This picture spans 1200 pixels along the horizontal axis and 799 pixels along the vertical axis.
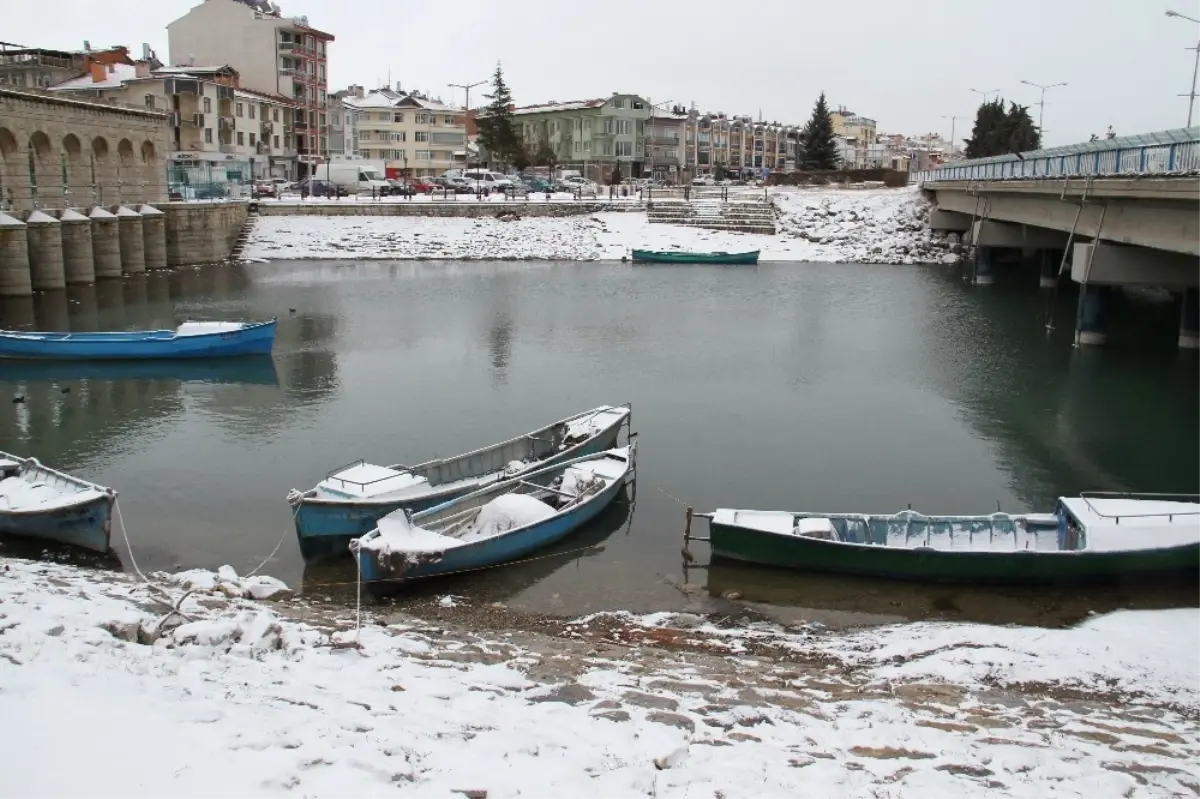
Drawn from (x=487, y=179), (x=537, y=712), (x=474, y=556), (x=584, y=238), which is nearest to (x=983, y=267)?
(x=584, y=238)

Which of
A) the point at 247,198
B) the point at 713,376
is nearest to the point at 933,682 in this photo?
the point at 713,376

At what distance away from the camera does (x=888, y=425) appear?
29.5 m

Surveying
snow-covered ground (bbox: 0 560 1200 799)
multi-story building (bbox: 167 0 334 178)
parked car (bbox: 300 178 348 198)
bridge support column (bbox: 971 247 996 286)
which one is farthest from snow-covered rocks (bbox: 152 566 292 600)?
multi-story building (bbox: 167 0 334 178)

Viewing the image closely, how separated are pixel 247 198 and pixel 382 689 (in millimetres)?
77238

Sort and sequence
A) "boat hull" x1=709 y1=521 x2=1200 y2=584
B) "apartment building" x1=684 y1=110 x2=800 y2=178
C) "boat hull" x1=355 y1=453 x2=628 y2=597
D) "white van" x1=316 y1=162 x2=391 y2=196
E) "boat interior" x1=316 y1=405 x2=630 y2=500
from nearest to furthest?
"boat hull" x1=355 y1=453 x2=628 y2=597 → "boat hull" x1=709 y1=521 x2=1200 y2=584 → "boat interior" x1=316 y1=405 x2=630 y2=500 → "white van" x1=316 y1=162 x2=391 y2=196 → "apartment building" x1=684 y1=110 x2=800 y2=178

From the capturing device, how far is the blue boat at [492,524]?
17.9 meters

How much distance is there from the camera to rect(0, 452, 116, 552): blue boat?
1922cm

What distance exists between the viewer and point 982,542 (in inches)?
765

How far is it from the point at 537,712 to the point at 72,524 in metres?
12.5

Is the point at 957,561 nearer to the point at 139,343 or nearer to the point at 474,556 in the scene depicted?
the point at 474,556

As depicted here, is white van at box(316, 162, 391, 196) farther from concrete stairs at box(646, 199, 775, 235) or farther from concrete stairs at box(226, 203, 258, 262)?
concrete stairs at box(646, 199, 775, 235)

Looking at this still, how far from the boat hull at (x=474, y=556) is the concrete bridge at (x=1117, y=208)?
814 inches

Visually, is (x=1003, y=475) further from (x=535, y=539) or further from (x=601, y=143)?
(x=601, y=143)

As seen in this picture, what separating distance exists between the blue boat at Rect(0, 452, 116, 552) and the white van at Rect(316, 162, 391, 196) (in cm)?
7719
